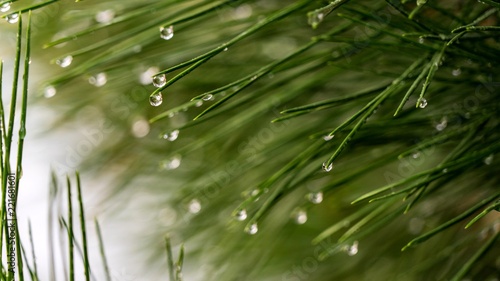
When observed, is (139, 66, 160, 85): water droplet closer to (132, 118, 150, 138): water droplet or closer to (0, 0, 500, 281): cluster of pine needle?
(0, 0, 500, 281): cluster of pine needle

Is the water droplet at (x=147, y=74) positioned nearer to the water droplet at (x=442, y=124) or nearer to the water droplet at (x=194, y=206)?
the water droplet at (x=194, y=206)

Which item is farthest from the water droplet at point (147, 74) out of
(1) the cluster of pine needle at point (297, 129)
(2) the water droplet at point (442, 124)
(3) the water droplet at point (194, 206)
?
(2) the water droplet at point (442, 124)

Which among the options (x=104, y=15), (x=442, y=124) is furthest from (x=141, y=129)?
(x=442, y=124)

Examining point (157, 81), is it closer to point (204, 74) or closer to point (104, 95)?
point (204, 74)

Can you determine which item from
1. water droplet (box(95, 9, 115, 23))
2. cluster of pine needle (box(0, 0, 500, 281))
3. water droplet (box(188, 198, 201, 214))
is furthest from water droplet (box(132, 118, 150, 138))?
water droplet (box(95, 9, 115, 23))

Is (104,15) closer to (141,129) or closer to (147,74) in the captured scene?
(147,74)

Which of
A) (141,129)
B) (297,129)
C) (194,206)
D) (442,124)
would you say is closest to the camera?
(442,124)

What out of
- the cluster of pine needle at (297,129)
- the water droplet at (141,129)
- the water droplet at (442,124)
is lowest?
the water droplet at (442,124)

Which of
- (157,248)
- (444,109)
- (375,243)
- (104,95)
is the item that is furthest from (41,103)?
(444,109)

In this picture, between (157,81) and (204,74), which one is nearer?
(157,81)
